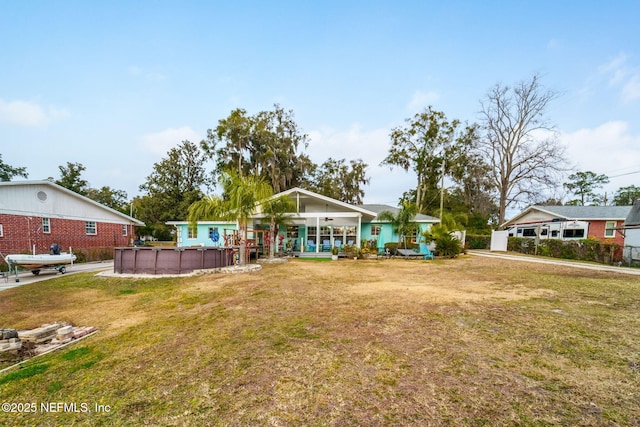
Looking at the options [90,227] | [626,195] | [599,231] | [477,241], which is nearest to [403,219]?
[477,241]

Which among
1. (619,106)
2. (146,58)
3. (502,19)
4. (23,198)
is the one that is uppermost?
(502,19)

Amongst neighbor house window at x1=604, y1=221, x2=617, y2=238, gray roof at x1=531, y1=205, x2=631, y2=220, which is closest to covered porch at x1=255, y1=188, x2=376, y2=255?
gray roof at x1=531, y1=205, x2=631, y2=220

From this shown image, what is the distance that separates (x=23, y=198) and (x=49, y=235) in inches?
97.7

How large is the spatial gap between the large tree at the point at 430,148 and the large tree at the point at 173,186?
88.1 feet

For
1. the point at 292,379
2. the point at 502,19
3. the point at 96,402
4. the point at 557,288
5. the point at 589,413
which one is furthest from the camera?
the point at 502,19

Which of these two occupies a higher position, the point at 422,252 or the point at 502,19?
the point at 502,19

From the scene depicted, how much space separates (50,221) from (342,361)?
A: 2029cm

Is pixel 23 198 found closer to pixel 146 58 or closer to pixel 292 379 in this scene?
pixel 146 58

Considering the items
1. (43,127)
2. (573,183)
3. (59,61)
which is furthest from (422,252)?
(573,183)

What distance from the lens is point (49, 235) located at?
47.4 ft

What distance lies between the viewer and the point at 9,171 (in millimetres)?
28578

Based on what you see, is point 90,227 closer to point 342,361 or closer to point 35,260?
point 35,260

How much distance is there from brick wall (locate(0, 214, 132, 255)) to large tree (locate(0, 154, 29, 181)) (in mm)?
22980

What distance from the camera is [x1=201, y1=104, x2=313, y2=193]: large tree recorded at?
2889cm
